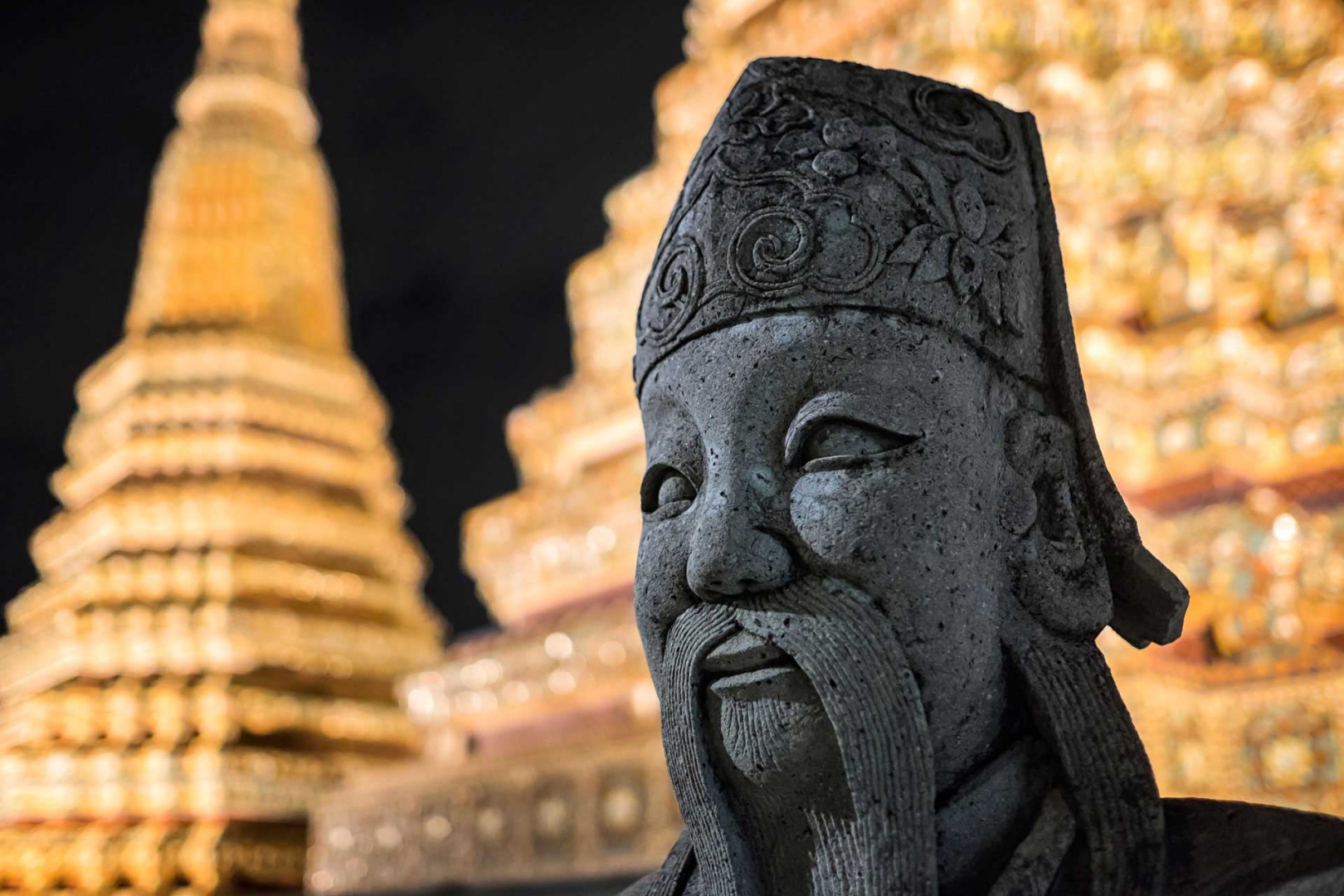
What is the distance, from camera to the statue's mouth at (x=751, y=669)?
204 cm

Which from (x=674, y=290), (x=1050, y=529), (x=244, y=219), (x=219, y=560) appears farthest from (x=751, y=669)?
(x=244, y=219)

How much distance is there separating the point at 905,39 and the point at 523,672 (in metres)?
4.34

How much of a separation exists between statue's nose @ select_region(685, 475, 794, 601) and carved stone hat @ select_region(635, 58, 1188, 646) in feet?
1.07

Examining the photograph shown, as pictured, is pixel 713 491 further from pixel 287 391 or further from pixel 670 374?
pixel 287 391

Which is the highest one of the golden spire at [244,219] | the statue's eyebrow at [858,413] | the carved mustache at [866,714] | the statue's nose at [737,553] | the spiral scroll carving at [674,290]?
the golden spire at [244,219]

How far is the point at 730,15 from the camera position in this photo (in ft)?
32.9

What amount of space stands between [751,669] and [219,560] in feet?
34.6

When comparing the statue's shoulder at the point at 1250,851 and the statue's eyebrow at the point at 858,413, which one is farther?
the statue's eyebrow at the point at 858,413

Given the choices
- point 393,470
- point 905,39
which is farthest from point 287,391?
point 905,39

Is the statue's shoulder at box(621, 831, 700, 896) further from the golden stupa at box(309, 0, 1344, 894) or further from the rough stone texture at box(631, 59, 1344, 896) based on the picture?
the golden stupa at box(309, 0, 1344, 894)

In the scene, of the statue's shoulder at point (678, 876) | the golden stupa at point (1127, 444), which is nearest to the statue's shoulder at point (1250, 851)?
the statue's shoulder at point (678, 876)

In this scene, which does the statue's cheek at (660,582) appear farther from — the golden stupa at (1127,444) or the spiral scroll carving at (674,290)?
the golden stupa at (1127,444)

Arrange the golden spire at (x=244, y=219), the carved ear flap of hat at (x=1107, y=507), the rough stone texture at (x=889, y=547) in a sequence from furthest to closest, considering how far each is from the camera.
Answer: the golden spire at (x=244, y=219) < the carved ear flap of hat at (x=1107, y=507) < the rough stone texture at (x=889, y=547)

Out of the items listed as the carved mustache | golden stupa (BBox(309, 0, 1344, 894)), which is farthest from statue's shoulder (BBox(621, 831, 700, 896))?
golden stupa (BBox(309, 0, 1344, 894))
